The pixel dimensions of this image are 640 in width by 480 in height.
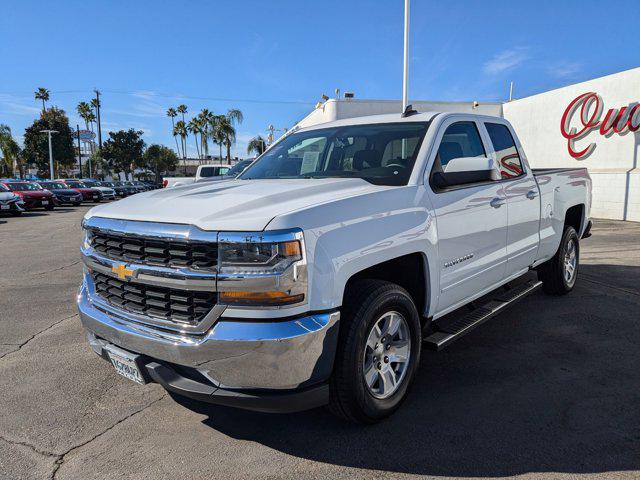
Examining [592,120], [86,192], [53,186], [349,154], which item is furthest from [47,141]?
[349,154]

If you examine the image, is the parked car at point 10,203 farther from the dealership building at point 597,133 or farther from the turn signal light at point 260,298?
the turn signal light at point 260,298

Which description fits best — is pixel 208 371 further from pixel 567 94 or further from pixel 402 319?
pixel 567 94

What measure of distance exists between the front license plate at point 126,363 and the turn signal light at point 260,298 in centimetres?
74

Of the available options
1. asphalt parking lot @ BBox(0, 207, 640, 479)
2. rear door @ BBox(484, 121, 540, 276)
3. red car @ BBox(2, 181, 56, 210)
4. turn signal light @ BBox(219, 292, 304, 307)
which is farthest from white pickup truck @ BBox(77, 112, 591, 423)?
red car @ BBox(2, 181, 56, 210)

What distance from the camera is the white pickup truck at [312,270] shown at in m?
2.37

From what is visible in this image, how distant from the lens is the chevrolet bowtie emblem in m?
2.72

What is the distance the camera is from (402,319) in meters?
3.07

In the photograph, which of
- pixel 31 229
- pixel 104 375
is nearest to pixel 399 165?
pixel 104 375

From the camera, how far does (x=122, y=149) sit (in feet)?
214

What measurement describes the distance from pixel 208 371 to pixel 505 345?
2.98 m

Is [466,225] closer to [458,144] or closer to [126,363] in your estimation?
[458,144]

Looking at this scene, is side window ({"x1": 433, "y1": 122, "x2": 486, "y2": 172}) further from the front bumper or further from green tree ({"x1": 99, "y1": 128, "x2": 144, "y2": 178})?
green tree ({"x1": 99, "y1": 128, "x2": 144, "y2": 178})

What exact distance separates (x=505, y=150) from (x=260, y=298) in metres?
3.19

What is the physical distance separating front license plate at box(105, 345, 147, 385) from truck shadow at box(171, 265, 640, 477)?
0.69 metres
